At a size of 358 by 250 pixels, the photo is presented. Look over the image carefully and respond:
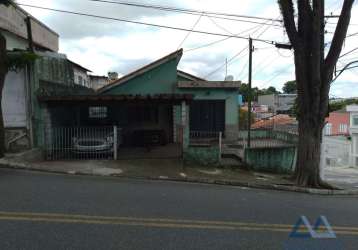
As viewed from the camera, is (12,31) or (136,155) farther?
(12,31)

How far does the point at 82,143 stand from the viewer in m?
12.7

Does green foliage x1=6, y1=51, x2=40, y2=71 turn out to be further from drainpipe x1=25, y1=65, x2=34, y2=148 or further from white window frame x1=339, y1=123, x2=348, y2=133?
white window frame x1=339, y1=123, x2=348, y2=133

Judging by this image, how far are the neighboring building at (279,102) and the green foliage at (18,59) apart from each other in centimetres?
4283

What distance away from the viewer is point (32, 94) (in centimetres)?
1234

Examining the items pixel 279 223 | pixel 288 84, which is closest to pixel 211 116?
pixel 279 223

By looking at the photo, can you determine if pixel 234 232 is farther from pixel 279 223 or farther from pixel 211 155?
pixel 211 155

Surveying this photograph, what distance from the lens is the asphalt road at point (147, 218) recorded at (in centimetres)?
453

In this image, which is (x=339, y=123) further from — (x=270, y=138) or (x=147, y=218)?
(x=147, y=218)

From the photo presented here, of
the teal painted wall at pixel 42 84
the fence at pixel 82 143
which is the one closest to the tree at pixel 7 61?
the teal painted wall at pixel 42 84

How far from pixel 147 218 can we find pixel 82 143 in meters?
7.84

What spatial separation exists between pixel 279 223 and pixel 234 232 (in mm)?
1134

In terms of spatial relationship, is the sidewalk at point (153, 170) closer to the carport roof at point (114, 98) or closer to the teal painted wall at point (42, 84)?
the teal painted wall at point (42, 84)

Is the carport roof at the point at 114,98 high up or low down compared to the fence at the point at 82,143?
up

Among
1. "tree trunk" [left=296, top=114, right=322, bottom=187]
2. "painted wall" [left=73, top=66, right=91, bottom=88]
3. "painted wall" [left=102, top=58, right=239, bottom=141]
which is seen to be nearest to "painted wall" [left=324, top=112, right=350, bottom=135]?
"painted wall" [left=73, top=66, right=91, bottom=88]
